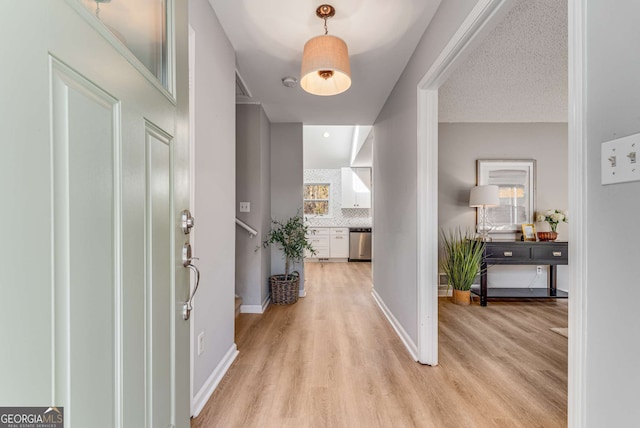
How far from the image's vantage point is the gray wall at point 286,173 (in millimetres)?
3807

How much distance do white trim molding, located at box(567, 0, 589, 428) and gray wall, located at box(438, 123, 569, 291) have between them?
10.8 feet

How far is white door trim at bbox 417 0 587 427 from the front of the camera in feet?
2.61

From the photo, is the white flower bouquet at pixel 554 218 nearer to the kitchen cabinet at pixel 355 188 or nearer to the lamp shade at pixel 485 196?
the lamp shade at pixel 485 196

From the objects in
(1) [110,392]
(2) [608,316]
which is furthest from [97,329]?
(2) [608,316]

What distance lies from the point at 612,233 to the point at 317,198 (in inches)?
280

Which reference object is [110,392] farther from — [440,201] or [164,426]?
[440,201]

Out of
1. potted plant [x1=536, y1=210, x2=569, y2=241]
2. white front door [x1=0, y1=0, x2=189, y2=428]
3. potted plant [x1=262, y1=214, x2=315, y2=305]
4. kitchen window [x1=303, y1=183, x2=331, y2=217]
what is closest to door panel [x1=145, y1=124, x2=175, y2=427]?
white front door [x1=0, y1=0, x2=189, y2=428]

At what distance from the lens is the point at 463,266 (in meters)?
3.54

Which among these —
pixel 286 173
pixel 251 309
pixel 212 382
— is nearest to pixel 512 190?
pixel 286 173

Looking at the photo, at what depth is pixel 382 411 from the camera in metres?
1.52

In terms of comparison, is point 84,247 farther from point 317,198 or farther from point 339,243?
point 317,198

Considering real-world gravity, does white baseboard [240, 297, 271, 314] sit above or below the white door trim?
below

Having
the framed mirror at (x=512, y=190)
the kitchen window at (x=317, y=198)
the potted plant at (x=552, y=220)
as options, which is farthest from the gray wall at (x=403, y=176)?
the kitchen window at (x=317, y=198)

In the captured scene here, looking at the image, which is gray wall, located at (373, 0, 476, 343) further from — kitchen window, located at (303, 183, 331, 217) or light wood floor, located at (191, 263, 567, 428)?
kitchen window, located at (303, 183, 331, 217)
